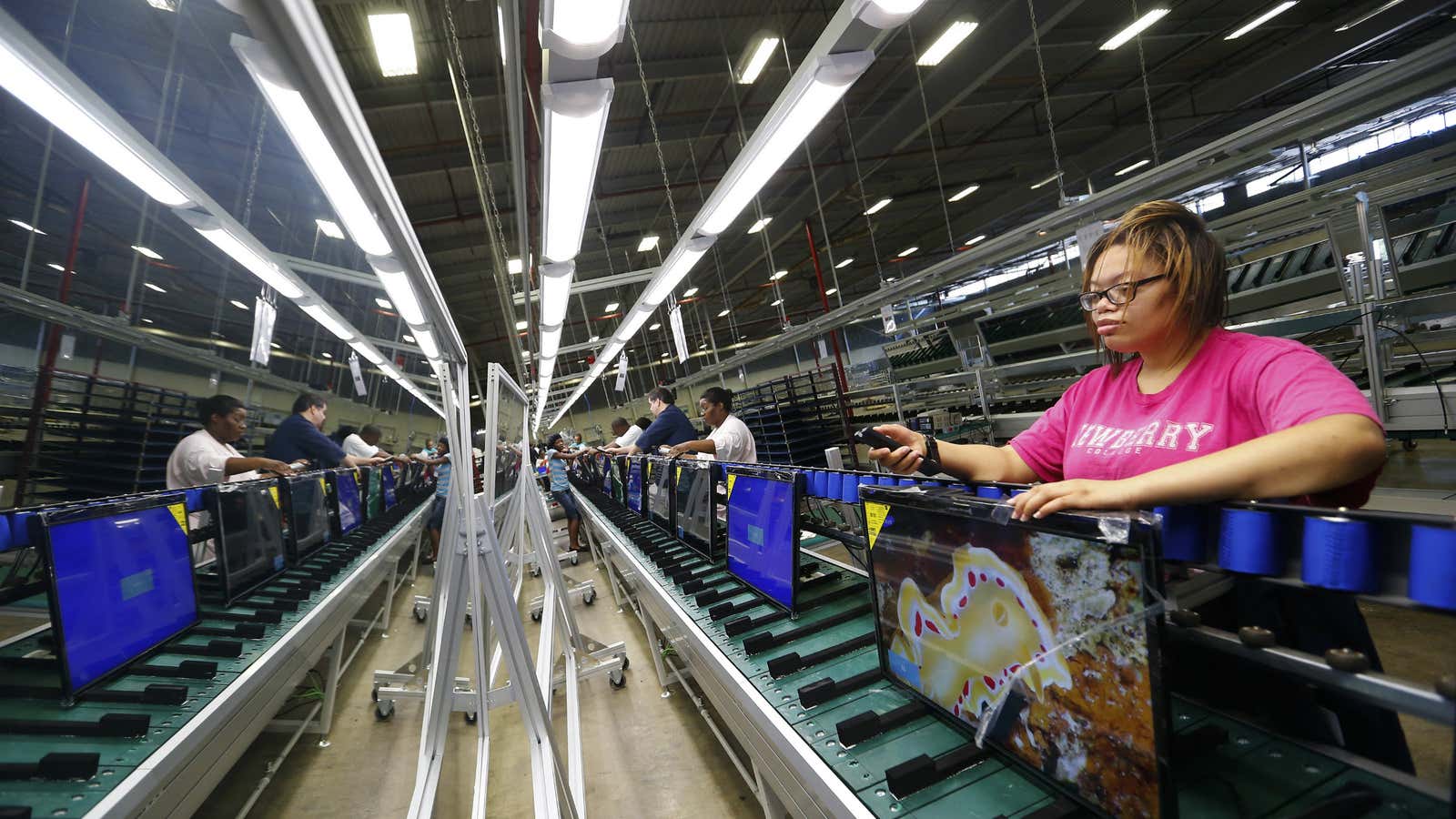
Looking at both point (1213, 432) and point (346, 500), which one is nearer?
point (1213, 432)

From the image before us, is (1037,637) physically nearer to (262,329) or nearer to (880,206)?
(262,329)

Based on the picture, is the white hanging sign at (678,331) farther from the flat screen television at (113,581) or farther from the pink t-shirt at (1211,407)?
the pink t-shirt at (1211,407)

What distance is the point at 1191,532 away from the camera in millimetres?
792

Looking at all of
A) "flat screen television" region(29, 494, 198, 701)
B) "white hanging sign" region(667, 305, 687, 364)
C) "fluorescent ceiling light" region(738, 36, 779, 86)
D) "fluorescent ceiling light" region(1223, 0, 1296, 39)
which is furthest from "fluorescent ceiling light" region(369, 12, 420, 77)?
"fluorescent ceiling light" region(1223, 0, 1296, 39)

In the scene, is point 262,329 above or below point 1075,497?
above

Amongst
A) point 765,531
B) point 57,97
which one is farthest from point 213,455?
point 765,531

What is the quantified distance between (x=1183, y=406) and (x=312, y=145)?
6.65ft

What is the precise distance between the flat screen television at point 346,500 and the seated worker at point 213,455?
43 centimetres

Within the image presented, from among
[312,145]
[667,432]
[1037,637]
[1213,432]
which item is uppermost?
[312,145]

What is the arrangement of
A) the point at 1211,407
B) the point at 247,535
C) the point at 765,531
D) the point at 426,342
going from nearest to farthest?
→ the point at 1211,407, the point at 765,531, the point at 426,342, the point at 247,535

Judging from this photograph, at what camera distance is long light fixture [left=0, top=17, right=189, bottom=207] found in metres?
1.50

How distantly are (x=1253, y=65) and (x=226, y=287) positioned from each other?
37.7 ft

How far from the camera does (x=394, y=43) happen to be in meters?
4.42

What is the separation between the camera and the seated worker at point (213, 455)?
3.27 metres
